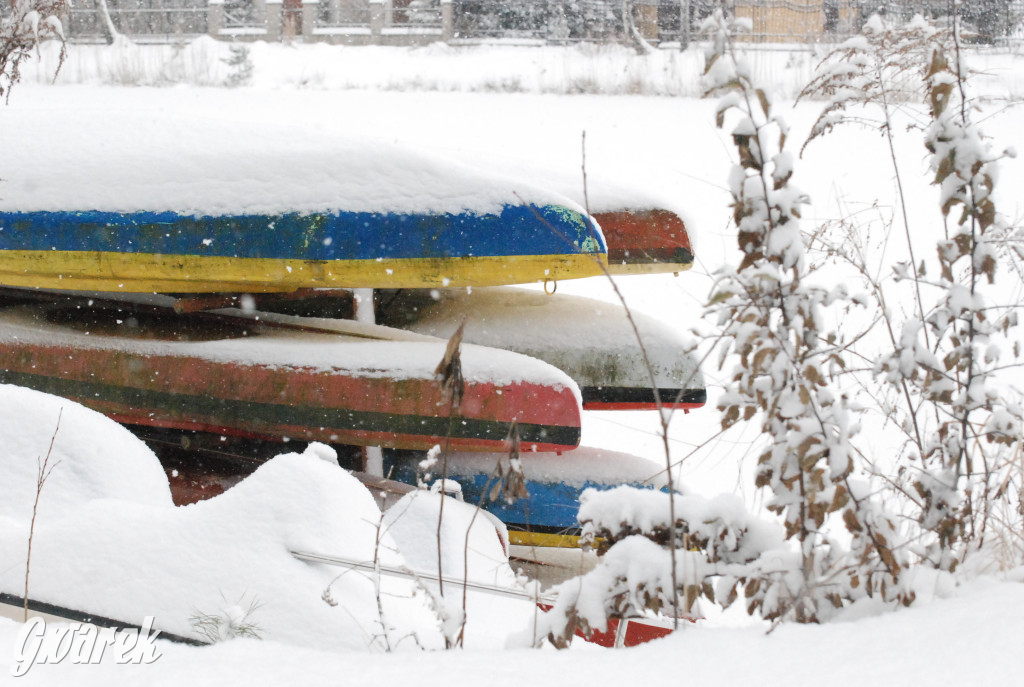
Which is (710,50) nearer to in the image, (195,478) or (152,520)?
(152,520)

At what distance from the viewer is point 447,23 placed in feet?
53.4

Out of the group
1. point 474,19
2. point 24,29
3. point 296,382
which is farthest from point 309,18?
point 296,382

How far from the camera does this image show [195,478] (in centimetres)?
272

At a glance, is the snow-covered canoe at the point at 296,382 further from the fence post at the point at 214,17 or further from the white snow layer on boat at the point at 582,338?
the fence post at the point at 214,17

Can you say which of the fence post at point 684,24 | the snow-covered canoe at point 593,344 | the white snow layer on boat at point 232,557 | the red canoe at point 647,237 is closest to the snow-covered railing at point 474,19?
the fence post at point 684,24

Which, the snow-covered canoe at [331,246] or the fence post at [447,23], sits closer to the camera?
the snow-covered canoe at [331,246]

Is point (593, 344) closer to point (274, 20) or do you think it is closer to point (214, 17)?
point (214, 17)

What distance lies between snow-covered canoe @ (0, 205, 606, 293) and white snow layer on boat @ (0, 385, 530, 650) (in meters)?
0.86

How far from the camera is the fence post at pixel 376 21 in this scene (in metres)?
16.6

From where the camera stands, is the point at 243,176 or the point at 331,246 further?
the point at 243,176

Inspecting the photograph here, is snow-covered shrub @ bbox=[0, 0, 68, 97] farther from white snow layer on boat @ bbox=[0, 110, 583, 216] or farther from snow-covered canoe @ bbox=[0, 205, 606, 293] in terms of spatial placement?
snow-covered canoe @ bbox=[0, 205, 606, 293]

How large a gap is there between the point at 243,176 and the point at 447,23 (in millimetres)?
14526

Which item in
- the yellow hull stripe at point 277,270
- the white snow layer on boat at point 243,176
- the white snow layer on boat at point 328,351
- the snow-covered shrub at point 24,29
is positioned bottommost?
the white snow layer on boat at point 328,351

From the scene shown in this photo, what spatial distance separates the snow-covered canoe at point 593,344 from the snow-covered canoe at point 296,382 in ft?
1.18
